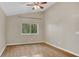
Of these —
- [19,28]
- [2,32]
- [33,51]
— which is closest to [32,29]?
[19,28]

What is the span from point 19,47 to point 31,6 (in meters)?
0.62

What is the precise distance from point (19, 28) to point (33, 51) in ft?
1.34

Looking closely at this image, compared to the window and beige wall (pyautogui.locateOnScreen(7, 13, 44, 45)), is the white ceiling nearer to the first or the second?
beige wall (pyautogui.locateOnScreen(7, 13, 44, 45))

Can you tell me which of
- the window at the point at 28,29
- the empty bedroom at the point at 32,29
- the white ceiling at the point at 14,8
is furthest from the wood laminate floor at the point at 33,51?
the white ceiling at the point at 14,8

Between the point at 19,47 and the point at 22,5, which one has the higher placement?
the point at 22,5

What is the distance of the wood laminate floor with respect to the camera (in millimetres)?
1504

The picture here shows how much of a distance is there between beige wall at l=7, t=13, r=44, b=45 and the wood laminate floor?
9 centimetres

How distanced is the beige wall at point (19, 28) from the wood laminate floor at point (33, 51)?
0.09 meters

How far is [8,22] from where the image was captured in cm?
162

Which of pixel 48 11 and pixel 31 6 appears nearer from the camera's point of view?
pixel 31 6

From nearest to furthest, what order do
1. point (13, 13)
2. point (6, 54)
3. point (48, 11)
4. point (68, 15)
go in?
point (6, 54)
point (13, 13)
point (48, 11)
point (68, 15)

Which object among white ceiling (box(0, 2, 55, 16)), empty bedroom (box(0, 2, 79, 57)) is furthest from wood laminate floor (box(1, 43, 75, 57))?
white ceiling (box(0, 2, 55, 16))

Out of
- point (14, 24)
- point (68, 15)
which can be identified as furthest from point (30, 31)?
point (68, 15)

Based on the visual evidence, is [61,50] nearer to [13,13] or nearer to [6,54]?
[6,54]
